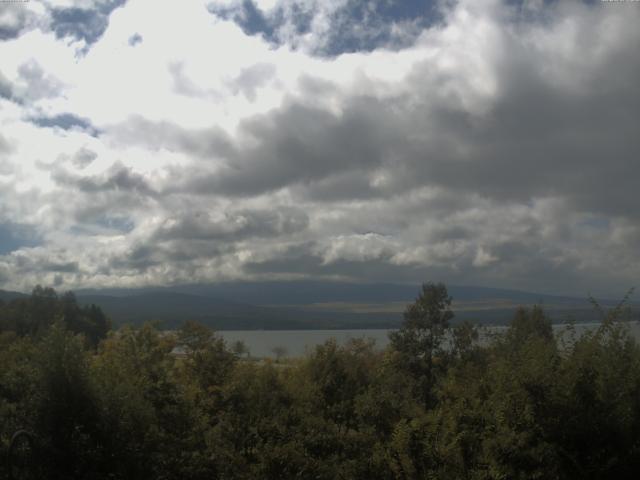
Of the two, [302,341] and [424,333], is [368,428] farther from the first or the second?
[302,341]

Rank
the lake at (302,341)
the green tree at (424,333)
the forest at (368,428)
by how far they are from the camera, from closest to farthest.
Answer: the forest at (368,428) → the lake at (302,341) → the green tree at (424,333)

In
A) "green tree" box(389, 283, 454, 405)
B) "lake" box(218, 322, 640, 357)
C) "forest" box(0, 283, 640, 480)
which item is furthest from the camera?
"green tree" box(389, 283, 454, 405)

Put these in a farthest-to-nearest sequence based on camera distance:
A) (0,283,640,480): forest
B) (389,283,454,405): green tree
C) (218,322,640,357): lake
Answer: (389,283,454,405): green tree < (218,322,640,357): lake < (0,283,640,480): forest

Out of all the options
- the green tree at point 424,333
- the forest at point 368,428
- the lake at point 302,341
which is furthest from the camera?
the green tree at point 424,333

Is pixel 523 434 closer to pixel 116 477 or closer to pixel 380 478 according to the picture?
pixel 380 478

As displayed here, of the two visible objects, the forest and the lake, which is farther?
the lake

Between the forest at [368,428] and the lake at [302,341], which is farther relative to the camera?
Result: the lake at [302,341]

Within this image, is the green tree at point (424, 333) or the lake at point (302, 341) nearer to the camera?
the lake at point (302, 341)

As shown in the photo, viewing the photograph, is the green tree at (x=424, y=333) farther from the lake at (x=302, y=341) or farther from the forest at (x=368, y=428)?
the forest at (x=368, y=428)

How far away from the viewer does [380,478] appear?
13.2m

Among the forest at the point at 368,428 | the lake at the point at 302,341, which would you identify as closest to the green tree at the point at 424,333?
the lake at the point at 302,341

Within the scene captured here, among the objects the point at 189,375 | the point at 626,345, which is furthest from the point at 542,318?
the point at 626,345

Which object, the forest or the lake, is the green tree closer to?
the lake

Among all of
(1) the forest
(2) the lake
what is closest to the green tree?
(2) the lake
